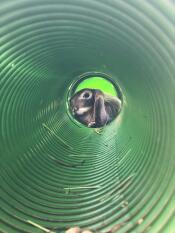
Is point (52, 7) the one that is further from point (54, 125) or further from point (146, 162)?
point (54, 125)

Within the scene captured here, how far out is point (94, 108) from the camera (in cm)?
440

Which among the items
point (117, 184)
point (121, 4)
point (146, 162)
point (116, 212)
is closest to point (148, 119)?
point (146, 162)

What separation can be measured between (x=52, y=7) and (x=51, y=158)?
1.45 metres

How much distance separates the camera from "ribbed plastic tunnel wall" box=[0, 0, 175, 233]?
2035 mm

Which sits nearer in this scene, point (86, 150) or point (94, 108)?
point (86, 150)

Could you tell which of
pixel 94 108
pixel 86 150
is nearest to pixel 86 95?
pixel 94 108

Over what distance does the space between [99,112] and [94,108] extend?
0.41 ft

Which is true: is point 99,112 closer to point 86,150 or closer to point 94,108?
point 94,108

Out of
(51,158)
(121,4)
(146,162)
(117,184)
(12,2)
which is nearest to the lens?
(121,4)

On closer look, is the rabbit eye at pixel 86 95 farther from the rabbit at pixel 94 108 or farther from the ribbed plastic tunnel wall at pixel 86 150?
the ribbed plastic tunnel wall at pixel 86 150

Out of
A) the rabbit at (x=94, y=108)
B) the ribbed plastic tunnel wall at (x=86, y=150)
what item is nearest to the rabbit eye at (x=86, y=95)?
the rabbit at (x=94, y=108)

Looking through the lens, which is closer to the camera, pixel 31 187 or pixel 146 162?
pixel 146 162

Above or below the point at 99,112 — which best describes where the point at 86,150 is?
below

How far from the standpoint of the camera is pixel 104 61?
289 centimetres
